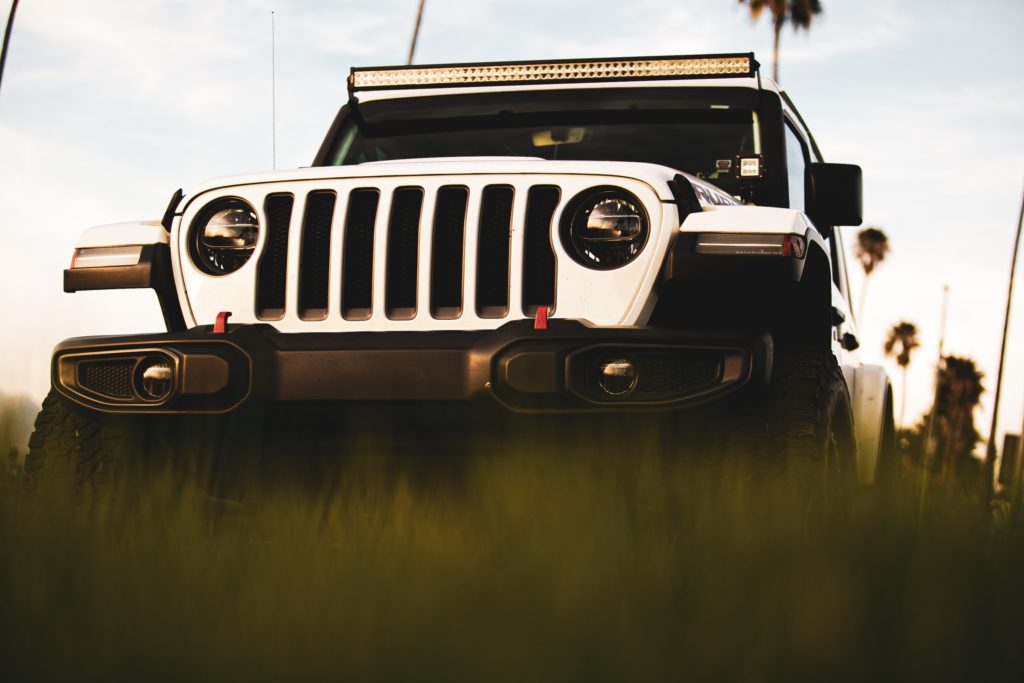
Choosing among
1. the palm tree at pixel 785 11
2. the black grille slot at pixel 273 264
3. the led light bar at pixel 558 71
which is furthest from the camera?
the palm tree at pixel 785 11

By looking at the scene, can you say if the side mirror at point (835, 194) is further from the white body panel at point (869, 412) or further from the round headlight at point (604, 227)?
the round headlight at point (604, 227)

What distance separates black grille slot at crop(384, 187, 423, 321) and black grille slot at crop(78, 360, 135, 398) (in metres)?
0.82

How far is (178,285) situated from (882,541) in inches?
98.9

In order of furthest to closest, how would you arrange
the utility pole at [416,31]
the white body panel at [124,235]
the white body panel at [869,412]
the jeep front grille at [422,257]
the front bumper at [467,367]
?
the utility pole at [416,31], the white body panel at [869,412], the white body panel at [124,235], the jeep front grille at [422,257], the front bumper at [467,367]

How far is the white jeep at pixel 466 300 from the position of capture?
3395mm

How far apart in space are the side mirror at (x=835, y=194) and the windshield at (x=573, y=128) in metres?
0.31

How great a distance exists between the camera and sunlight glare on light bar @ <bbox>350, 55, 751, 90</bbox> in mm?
5020

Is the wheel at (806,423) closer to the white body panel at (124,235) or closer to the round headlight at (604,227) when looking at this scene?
the round headlight at (604,227)

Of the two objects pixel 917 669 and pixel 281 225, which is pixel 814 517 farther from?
pixel 281 225

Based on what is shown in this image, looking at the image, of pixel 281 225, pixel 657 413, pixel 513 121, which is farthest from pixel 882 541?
pixel 513 121

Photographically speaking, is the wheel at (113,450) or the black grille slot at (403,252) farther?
the black grille slot at (403,252)

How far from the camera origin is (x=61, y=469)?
3.88m

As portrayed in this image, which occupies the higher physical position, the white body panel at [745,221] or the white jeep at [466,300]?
the white body panel at [745,221]

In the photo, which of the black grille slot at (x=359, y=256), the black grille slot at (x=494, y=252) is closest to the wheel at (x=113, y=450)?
the black grille slot at (x=359, y=256)
